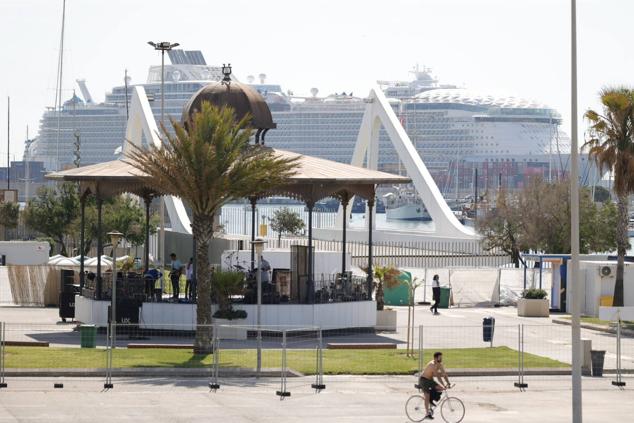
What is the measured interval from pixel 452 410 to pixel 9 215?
62.3 meters

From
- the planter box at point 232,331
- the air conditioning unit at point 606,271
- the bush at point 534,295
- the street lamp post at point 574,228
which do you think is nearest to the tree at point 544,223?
the air conditioning unit at point 606,271

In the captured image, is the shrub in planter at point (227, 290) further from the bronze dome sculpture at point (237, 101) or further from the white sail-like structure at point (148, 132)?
the white sail-like structure at point (148, 132)

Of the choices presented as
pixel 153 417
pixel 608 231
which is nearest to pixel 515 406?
pixel 153 417

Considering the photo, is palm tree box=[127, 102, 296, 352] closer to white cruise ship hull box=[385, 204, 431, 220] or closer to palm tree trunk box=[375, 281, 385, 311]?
palm tree trunk box=[375, 281, 385, 311]

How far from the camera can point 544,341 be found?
106 ft

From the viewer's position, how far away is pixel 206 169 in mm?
27453

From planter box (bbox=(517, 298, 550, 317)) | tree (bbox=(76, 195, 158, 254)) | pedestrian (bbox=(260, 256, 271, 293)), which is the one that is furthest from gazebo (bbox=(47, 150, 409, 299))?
tree (bbox=(76, 195, 158, 254))

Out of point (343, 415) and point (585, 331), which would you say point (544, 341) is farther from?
point (343, 415)

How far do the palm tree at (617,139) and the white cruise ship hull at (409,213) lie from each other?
147 m

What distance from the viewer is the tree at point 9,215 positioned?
79.1 metres

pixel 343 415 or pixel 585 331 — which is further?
pixel 585 331

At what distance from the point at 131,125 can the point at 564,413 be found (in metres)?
64.1

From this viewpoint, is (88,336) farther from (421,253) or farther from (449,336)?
(421,253)

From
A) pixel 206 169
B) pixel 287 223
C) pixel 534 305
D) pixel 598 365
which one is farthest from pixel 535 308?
pixel 287 223
